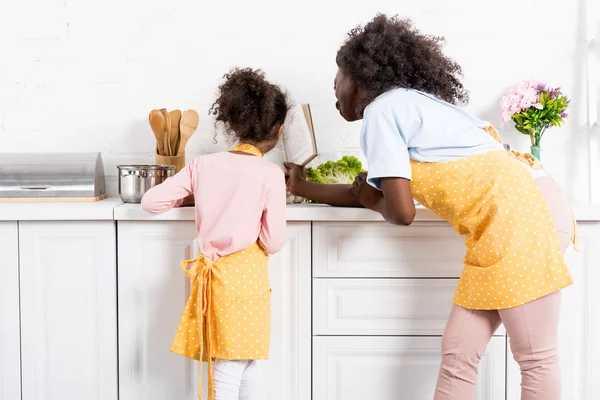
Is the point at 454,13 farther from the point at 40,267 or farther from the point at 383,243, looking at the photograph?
the point at 40,267

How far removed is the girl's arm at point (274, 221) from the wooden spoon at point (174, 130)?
22.9 inches

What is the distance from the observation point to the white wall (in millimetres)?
2275

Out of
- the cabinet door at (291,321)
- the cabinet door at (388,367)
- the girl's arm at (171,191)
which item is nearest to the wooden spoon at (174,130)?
the girl's arm at (171,191)

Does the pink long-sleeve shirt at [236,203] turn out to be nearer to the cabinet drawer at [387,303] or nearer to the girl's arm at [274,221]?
the girl's arm at [274,221]

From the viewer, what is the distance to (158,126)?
2.09m

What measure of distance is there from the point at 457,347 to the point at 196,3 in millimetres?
1446

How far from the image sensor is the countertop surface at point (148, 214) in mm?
1809

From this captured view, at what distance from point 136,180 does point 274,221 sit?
50 centimetres

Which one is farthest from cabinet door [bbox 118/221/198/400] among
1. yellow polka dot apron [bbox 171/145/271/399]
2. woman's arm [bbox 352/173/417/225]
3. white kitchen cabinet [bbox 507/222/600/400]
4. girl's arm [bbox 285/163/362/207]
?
white kitchen cabinet [bbox 507/222/600/400]

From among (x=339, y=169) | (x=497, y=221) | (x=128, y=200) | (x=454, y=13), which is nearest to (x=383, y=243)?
(x=339, y=169)

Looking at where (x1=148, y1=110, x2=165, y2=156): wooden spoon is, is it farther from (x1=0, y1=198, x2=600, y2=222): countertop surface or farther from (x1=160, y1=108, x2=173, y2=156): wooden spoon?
(x1=0, y1=198, x2=600, y2=222): countertop surface

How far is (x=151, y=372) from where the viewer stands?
1910 millimetres

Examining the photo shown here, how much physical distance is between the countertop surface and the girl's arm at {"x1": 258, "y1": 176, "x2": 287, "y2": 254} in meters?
0.13

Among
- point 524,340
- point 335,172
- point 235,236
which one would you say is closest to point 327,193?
point 335,172
